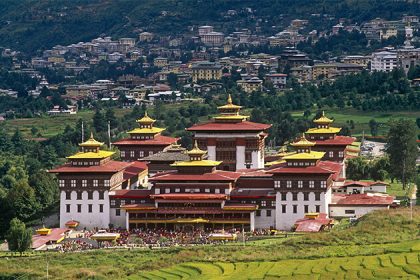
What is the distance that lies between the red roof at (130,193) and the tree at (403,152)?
1740 centimetres

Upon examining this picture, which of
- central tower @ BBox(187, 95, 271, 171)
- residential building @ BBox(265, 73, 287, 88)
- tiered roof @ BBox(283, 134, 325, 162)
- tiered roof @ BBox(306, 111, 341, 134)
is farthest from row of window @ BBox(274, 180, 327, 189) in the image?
residential building @ BBox(265, 73, 287, 88)

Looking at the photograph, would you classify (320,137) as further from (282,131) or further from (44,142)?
(44,142)

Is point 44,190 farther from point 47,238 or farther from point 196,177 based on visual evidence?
point 196,177

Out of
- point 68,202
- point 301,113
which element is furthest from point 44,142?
point 68,202

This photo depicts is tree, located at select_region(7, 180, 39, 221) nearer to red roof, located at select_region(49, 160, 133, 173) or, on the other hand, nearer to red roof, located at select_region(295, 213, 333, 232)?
red roof, located at select_region(49, 160, 133, 173)

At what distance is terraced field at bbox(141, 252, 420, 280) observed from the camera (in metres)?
60.7

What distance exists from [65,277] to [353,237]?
48.0 feet

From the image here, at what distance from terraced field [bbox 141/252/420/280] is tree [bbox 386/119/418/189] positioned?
22.6m

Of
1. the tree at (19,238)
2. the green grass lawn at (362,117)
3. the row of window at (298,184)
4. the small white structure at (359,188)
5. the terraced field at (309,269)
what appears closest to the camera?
the terraced field at (309,269)

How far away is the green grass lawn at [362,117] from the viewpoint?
4333 inches

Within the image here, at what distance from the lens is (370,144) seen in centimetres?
10475

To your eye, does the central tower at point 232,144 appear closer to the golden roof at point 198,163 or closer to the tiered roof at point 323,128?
the tiered roof at point 323,128

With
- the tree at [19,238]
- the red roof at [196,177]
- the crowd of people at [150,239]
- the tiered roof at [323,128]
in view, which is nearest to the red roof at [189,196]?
the red roof at [196,177]

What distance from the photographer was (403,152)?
86.6 metres
